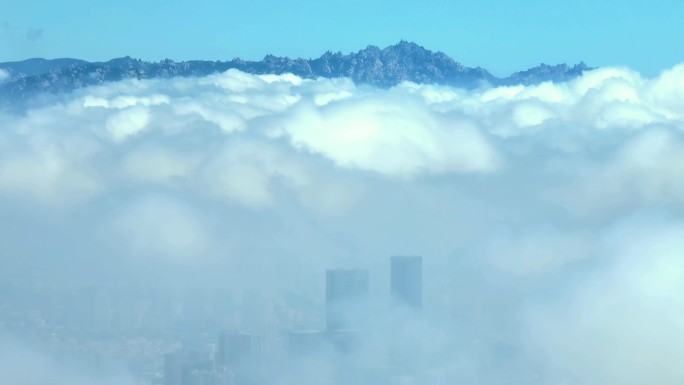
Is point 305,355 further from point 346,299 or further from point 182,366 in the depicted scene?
point 346,299

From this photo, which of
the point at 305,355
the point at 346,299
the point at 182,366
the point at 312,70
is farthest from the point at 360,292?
the point at 312,70

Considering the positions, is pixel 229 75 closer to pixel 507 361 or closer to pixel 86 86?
pixel 86 86

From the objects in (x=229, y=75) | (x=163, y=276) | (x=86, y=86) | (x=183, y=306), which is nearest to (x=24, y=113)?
(x=86, y=86)

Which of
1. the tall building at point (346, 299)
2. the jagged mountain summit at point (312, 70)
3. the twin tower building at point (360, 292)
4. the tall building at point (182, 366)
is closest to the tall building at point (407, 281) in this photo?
the twin tower building at point (360, 292)

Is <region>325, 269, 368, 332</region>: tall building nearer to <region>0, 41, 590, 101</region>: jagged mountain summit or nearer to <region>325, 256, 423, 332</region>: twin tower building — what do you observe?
<region>325, 256, 423, 332</region>: twin tower building

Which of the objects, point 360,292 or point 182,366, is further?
point 360,292

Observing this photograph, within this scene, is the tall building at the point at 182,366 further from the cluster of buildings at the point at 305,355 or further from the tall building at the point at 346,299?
the tall building at the point at 346,299
